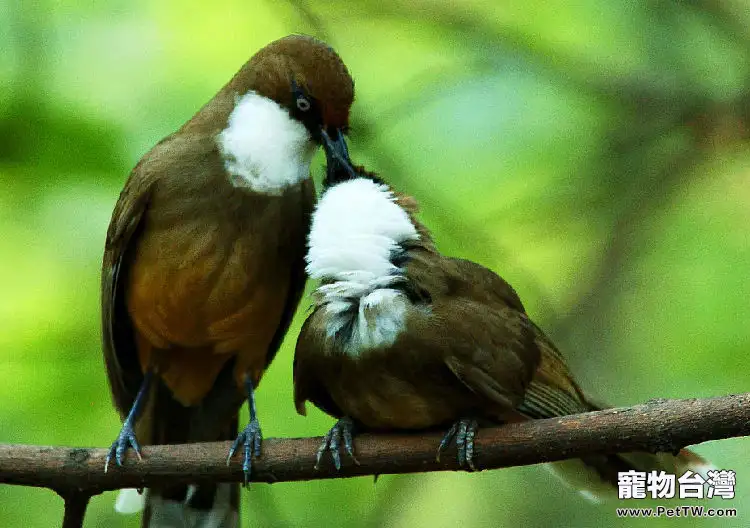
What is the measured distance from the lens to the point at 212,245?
156 inches

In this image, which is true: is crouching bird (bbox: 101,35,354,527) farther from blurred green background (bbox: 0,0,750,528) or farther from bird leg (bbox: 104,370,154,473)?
blurred green background (bbox: 0,0,750,528)

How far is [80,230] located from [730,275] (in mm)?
3101

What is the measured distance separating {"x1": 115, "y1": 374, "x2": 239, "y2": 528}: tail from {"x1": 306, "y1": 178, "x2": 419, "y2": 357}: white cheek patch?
1541 millimetres

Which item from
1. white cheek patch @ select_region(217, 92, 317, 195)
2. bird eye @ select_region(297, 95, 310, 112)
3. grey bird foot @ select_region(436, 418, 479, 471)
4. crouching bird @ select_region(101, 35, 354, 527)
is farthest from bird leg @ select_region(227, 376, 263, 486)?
bird eye @ select_region(297, 95, 310, 112)

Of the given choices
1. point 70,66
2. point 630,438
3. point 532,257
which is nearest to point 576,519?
point 532,257

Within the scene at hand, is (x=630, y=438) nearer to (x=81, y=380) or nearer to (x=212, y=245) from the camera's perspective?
(x=212, y=245)

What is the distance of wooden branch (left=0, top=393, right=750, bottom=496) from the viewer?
9.10ft

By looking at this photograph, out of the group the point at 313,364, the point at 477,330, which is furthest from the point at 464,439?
the point at 313,364

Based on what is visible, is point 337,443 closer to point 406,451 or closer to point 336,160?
point 406,451

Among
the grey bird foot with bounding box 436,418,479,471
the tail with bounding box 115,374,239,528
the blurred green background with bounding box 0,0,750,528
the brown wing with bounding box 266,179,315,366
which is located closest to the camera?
the grey bird foot with bounding box 436,418,479,471

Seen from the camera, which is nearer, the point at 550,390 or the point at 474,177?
the point at 550,390

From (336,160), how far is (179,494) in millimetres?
1742

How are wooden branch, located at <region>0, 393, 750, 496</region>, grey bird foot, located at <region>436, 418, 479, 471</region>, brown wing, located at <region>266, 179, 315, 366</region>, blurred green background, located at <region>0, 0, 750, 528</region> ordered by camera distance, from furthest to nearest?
blurred green background, located at <region>0, 0, 750, 528</region>
brown wing, located at <region>266, 179, 315, 366</region>
grey bird foot, located at <region>436, 418, 479, 471</region>
wooden branch, located at <region>0, 393, 750, 496</region>

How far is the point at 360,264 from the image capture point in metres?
3.19
